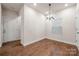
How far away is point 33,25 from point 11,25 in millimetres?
445

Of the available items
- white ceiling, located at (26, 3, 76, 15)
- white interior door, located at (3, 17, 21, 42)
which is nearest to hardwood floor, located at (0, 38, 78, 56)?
white interior door, located at (3, 17, 21, 42)

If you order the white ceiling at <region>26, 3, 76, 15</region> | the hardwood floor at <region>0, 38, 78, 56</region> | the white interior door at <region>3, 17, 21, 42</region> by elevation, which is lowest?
Result: the hardwood floor at <region>0, 38, 78, 56</region>

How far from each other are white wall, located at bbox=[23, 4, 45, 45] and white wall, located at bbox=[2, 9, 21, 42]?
164mm

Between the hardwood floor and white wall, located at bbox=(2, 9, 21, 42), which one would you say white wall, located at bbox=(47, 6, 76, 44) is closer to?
the hardwood floor

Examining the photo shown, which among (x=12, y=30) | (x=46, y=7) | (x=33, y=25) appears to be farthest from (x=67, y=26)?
(x=12, y=30)

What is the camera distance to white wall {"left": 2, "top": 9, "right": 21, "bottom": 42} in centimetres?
174

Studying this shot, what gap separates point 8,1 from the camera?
1687mm

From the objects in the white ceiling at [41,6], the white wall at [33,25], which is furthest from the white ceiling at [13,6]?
the white wall at [33,25]

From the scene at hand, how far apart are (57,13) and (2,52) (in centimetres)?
132

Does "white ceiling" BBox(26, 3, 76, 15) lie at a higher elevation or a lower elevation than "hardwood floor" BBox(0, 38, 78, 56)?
higher

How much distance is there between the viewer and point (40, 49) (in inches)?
69.7

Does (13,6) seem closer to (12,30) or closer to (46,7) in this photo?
(12,30)

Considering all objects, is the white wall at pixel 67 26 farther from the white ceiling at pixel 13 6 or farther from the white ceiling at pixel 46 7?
the white ceiling at pixel 13 6

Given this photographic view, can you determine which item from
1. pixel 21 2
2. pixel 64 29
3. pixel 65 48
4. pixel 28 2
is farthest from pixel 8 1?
pixel 65 48
